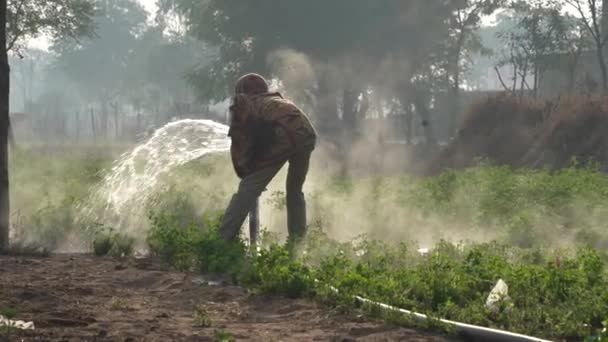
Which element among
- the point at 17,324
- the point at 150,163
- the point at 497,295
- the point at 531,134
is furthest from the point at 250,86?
the point at 531,134

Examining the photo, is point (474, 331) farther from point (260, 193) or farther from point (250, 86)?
point (250, 86)

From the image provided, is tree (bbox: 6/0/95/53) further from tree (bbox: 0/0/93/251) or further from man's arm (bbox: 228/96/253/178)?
man's arm (bbox: 228/96/253/178)

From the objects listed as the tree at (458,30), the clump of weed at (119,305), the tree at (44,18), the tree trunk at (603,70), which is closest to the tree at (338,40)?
the tree at (458,30)

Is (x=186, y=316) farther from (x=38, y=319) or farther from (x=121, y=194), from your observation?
(x=121, y=194)

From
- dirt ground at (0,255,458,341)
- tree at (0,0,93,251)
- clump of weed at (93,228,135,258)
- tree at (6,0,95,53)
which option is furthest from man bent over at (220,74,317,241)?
tree at (6,0,95,53)

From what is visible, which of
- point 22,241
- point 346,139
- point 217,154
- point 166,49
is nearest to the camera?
point 22,241

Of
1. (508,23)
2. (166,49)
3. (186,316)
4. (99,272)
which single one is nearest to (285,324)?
(186,316)

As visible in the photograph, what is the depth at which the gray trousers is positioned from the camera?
10.6 metres

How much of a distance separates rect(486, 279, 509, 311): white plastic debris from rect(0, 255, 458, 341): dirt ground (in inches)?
24.7

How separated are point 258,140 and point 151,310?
10.8 ft

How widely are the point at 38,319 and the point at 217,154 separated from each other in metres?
8.24

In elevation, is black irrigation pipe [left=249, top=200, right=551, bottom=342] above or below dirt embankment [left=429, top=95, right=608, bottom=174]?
below

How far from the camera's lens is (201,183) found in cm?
1420

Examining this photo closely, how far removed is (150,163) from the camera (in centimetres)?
1488
